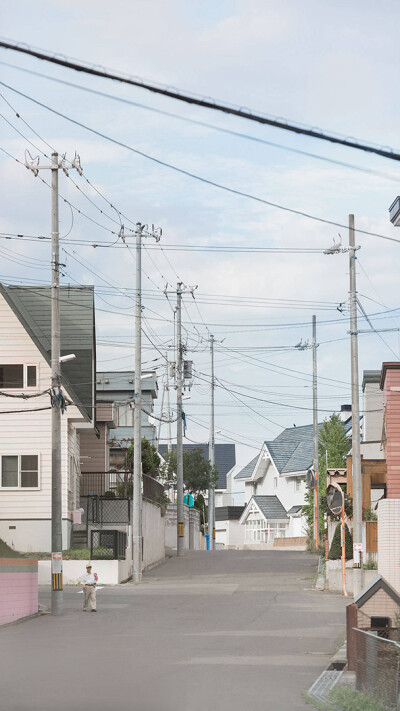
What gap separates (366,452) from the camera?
169 feet

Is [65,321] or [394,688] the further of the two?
[65,321]

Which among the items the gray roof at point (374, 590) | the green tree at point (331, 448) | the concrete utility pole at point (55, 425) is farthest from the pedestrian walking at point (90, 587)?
the green tree at point (331, 448)

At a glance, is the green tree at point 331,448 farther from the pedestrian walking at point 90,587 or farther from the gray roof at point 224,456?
the gray roof at point 224,456

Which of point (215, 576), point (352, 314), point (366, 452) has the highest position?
point (352, 314)

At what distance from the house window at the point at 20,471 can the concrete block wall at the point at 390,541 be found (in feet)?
53.0

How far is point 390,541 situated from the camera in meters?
28.8

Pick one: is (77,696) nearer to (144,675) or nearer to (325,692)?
(144,675)

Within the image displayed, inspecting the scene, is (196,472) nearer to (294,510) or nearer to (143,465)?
(294,510)

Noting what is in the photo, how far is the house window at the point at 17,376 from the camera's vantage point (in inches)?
1645

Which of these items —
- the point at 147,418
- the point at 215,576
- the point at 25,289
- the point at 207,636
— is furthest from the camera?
the point at 147,418

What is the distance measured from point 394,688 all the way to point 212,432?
62.3 m

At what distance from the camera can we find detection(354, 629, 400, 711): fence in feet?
40.4

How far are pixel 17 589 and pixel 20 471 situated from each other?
14.7 metres

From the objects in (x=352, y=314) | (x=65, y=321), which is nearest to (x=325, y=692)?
(x=352, y=314)
